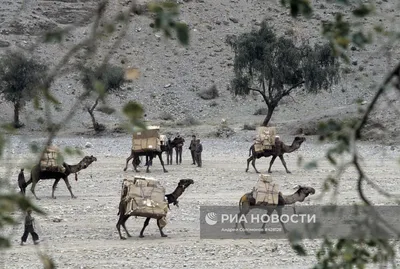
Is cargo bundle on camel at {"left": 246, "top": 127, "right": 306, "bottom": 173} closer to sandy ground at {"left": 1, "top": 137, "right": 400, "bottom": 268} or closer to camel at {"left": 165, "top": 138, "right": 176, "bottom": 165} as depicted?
sandy ground at {"left": 1, "top": 137, "right": 400, "bottom": 268}

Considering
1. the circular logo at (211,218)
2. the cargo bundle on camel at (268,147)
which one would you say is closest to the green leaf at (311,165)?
the circular logo at (211,218)

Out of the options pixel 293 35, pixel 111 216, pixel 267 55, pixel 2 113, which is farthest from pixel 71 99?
pixel 111 216

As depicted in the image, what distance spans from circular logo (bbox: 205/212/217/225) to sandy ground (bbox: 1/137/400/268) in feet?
0.73

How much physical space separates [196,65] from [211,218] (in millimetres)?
41283

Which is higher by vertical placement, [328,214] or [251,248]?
[328,214]

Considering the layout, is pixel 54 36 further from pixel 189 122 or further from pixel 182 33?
pixel 189 122

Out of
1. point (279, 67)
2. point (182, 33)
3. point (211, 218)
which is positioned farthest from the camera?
point (279, 67)

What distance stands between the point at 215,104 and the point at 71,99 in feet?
25.3

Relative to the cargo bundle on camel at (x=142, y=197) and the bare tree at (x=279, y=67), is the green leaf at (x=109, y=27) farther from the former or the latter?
the bare tree at (x=279, y=67)

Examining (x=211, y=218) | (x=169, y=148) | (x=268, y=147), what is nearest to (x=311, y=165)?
(x=211, y=218)

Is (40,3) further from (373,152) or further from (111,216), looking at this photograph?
(111,216)

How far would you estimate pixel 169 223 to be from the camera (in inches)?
747

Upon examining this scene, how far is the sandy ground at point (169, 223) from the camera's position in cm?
1510

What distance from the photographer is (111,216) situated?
19797mm
